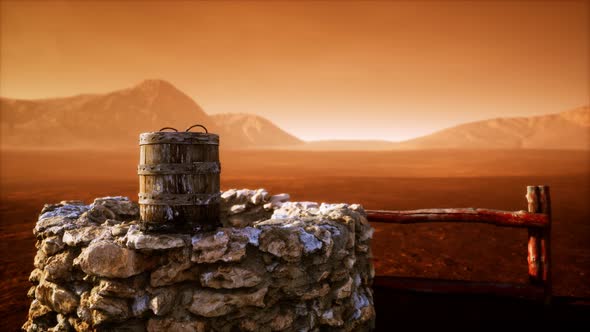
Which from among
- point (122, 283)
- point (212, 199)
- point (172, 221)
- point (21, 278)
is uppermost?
point (212, 199)

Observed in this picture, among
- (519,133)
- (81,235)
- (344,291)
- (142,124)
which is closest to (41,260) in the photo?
(81,235)

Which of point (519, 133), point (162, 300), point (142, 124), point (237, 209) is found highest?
point (519, 133)

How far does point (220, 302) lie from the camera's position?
2.97 metres

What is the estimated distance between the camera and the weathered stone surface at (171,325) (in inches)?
114

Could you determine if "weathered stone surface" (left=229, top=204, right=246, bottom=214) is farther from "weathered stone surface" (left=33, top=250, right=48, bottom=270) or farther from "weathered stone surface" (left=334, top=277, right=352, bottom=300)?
"weathered stone surface" (left=33, top=250, right=48, bottom=270)

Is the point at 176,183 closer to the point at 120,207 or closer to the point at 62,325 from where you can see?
the point at 62,325

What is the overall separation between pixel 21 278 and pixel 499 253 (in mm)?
11660

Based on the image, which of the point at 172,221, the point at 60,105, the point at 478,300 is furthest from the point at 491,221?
the point at 60,105

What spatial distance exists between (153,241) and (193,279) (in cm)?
56

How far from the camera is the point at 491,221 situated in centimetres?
528

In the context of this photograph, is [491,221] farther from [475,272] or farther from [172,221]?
[172,221]

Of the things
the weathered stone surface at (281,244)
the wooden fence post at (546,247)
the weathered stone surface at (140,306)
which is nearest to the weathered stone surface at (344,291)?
the weathered stone surface at (281,244)

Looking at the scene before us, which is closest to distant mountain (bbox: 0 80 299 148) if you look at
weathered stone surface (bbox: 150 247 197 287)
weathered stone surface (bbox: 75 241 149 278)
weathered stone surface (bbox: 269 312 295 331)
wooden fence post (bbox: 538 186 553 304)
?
weathered stone surface (bbox: 75 241 149 278)

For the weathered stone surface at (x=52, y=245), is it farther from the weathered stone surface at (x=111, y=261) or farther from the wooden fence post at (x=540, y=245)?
the wooden fence post at (x=540, y=245)
